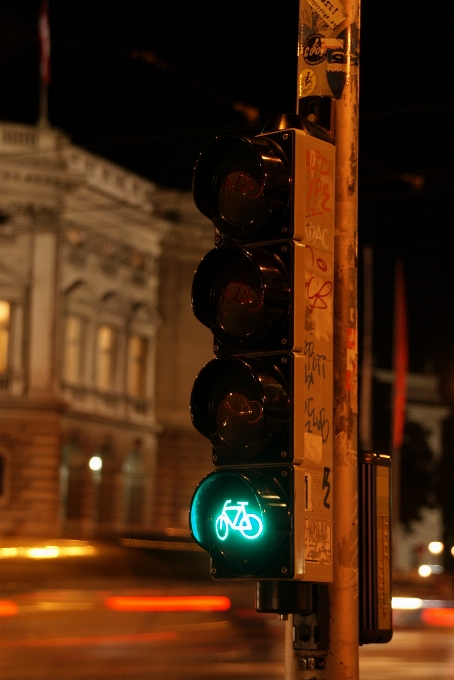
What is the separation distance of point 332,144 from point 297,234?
1.53 feet

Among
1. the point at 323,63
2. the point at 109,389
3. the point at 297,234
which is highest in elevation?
the point at 109,389

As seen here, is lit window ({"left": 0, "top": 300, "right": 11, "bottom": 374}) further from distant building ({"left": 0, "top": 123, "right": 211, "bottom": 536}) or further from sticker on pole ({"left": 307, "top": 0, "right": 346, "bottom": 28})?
sticker on pole ({"left": 307, "top": 0, "right": 346, "bottom": 28})

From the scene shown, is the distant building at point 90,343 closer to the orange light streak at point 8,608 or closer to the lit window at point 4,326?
the lit window at point 4,326

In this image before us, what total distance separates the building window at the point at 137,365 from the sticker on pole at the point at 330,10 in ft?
144

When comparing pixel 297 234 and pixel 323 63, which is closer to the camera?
pixel 297 234

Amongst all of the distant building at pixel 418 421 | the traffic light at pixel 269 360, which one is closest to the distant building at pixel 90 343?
the distant building at pixel 418 421

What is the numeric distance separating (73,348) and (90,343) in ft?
2.63

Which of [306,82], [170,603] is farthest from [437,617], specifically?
[306,82]

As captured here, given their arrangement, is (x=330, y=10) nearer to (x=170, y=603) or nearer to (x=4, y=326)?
(x=170, y=603)

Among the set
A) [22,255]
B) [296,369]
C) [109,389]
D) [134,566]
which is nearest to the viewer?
[296,369]

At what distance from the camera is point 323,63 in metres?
4.59

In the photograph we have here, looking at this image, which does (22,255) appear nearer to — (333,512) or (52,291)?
(52,291)

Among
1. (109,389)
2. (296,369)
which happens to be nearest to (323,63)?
(296,369)

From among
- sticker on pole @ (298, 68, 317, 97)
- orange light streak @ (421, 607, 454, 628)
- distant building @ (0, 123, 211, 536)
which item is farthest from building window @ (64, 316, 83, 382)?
sticker on pole @ (298, 68, 317, 97)
